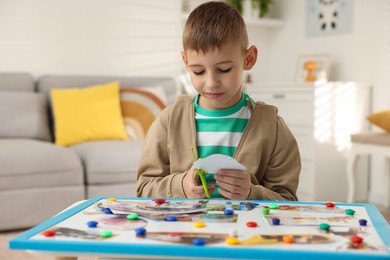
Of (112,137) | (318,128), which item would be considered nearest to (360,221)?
(112,137)

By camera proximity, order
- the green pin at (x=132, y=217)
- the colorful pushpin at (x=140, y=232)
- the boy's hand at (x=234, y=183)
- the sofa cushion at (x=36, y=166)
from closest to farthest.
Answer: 1. the colorful pushpin at (x=140, y=232)
2. the green pin at (x=132, y=217)
3. the boy's hand at (x=234, y=183)
4. the sofa cushion at (x=36, y=166)

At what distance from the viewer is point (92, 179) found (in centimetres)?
303

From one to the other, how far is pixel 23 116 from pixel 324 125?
2011 millimetres

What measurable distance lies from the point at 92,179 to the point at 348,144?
6.40 feet

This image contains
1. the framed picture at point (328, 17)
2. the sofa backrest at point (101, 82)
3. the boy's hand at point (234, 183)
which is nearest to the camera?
the boy's hand at point (234, 183)

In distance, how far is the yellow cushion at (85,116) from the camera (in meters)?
3.36

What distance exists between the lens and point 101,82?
3779mm

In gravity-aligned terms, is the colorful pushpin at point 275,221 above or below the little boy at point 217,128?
below

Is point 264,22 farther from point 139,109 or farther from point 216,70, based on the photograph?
point 216,70

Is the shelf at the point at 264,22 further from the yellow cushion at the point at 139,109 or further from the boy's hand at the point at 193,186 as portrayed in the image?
the boy's hand at the point at 193,186

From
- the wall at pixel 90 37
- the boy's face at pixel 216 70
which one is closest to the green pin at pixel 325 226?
the boy's face at pixel 216 70

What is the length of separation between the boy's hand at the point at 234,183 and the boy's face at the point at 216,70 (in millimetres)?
203

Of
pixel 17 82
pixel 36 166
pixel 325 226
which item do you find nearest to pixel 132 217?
pixel 325 226

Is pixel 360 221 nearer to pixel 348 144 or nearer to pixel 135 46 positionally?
pixel 348 144
